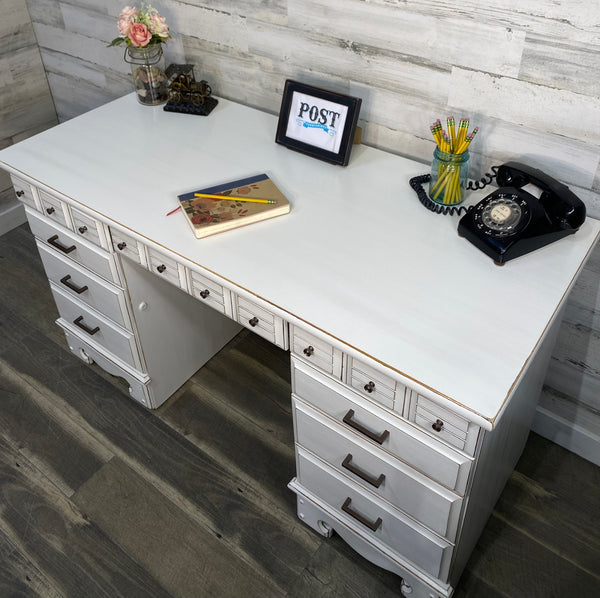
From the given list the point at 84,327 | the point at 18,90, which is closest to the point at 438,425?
Answer: the point at 84,327

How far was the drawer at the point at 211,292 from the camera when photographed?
1406 mm

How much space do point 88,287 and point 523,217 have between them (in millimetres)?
1249

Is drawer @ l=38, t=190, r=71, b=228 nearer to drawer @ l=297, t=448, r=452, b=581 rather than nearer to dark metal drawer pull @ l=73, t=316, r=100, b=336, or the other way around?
dark metal drawer pull @ l=73, t=316, r=100, b=336

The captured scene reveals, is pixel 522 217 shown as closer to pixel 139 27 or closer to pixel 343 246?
pixel 343 246

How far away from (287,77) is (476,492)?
126 centimetres

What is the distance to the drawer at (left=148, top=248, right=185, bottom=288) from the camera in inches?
58.4

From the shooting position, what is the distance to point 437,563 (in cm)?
142

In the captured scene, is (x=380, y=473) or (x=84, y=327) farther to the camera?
(x=84, y=327)

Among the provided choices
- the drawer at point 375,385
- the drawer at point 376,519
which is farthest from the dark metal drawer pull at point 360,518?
the drawer at point 375,385

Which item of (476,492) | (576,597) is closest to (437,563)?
(476,492)

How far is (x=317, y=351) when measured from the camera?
1271 mm

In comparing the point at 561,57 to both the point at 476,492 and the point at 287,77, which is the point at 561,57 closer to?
the point at 287,77

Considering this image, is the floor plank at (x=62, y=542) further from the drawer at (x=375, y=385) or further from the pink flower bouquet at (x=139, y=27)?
the pink flower bouquet at (x=139, y=27)

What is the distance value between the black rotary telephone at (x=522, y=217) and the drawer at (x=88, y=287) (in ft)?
3.26
